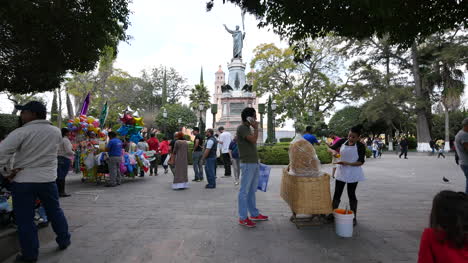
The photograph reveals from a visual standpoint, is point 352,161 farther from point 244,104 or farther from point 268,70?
point 268,70

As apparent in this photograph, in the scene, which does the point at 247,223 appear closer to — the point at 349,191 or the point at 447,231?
the point at 349,191

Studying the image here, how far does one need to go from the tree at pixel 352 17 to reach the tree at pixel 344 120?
123 feet

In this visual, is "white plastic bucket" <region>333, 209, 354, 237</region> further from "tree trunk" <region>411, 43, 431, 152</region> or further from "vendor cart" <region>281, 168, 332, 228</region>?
"tree trunk" <region>411, 43, 431, 152</region>

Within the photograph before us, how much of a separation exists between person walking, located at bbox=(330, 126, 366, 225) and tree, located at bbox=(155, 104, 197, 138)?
111 feet

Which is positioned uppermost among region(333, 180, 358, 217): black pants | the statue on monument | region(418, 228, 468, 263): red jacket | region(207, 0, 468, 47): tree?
the statue on monument

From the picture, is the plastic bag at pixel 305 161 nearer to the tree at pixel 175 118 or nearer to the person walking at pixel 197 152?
the person walking at pixel 197 152

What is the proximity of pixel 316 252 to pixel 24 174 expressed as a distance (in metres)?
3.42

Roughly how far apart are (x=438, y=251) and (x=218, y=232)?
3.02 meters

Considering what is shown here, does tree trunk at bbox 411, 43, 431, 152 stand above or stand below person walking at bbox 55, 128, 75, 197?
above

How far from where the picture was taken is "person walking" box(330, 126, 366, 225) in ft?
14.9

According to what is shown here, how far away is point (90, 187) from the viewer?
8523mm

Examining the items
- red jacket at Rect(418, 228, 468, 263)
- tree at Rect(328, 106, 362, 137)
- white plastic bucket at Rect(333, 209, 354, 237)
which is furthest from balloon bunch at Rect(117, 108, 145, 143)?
tree at Rect(328, 106, 362, 137)

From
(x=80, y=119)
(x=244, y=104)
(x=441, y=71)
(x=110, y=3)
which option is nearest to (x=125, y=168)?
(x=80, y=119)

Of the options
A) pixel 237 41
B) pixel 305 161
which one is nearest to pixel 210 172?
pixel 305 161
